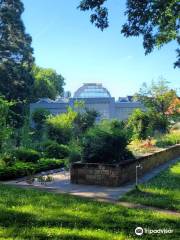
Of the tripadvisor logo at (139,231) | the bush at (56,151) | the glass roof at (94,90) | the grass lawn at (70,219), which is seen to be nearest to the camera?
the grass lawn at (70,219)

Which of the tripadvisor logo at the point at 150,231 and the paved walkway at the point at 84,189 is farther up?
the paved walkway at the point at 84,189

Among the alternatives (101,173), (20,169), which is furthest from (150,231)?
(20,169)

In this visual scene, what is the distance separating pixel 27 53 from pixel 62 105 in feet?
35.7

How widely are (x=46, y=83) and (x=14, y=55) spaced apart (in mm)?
23164

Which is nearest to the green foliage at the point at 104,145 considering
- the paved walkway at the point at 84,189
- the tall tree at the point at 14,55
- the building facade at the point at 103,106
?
the paved walkway at the point at 84,189

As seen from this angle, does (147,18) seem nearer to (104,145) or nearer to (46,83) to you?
(104,145)

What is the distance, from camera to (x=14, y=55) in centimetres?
4828

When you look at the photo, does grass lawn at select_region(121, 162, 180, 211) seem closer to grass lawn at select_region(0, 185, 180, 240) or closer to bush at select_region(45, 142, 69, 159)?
grass lawn at select_region(0, 185, 180, 240)

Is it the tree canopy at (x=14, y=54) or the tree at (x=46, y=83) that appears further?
the tree at (x=46, y=83)

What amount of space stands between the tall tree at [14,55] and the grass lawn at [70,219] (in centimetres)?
3576

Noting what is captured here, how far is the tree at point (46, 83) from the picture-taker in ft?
226

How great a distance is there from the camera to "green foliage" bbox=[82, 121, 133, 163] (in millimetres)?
12461

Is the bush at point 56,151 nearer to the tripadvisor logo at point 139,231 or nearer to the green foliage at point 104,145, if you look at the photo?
the green foliage at point 104,145

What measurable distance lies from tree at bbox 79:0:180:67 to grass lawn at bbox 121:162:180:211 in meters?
4.35
